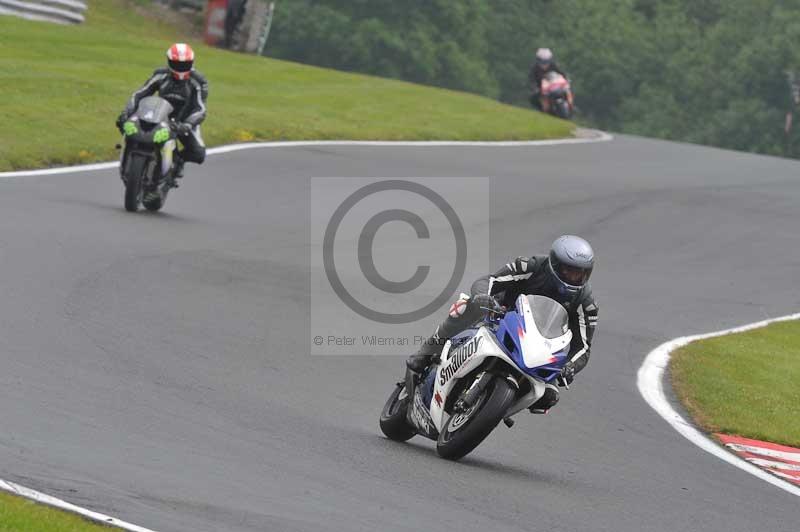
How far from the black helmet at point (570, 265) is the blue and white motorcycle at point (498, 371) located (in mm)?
185

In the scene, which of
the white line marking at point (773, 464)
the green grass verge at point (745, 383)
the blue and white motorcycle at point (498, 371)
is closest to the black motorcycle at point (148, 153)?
the green grass verge at point (745, 383)

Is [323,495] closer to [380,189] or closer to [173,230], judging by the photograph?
[173,230]

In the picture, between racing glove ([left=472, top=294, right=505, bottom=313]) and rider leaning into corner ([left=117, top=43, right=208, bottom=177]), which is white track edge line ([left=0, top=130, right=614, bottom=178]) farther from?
racing glove ([left=472, top=294, right=505, bottom=313])

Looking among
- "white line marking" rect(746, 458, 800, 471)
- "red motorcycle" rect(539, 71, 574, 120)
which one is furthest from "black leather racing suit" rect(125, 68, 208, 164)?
"red motorcycle" rect(539, 71, 574, 120)

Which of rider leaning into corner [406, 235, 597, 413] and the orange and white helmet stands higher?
rider leaning into corner [406, 235, 597, 413]

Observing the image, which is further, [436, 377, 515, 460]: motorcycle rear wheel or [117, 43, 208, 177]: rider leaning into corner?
[117, 43, 208, 177]: rider leaning into corner

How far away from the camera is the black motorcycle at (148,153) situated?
1653 cm

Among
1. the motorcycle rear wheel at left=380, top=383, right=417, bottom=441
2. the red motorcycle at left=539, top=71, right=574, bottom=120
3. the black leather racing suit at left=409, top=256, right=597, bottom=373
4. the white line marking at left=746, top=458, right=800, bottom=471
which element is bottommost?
the red motorcycle at left=539, top=71, right=574, bottom=120

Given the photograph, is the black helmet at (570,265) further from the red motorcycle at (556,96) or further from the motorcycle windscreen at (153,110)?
the red motorcycle at (556,96)

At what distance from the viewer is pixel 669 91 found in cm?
7769

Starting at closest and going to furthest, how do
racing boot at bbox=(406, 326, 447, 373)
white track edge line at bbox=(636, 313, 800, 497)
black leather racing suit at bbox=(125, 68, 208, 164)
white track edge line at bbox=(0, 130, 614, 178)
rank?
racing boot at bbox=(406, 326, 447, 373) → white track edge line at bbox=(636, 313, 800, 497) → black leather racing suit at bbox=(125, 68, 208, 164) → white track edge line at bbox=(0, 130, 614, 178)

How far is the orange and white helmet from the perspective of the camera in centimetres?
1714

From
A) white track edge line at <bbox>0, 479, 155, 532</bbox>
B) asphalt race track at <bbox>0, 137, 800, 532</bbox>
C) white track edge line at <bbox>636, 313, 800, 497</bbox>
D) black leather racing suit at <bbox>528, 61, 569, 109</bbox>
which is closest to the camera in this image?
white track edge line at <bbox>0, 479, 155, 532</bbox>

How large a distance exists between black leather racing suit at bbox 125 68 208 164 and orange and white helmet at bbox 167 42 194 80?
8cm
